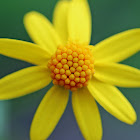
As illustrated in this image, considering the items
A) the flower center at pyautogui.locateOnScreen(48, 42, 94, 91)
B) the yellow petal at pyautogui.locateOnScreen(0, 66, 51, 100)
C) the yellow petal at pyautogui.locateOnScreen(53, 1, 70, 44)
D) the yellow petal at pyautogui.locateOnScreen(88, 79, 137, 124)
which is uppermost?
the yellow petal at pyautogui.locateOnScreen(53, 1, 70, 44)

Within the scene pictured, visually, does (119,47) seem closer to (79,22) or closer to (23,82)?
(79,22)

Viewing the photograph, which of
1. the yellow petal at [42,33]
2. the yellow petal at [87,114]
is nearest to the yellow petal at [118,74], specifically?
the yellow petal at [87,114]

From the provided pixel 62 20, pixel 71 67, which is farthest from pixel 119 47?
pixel 62 20

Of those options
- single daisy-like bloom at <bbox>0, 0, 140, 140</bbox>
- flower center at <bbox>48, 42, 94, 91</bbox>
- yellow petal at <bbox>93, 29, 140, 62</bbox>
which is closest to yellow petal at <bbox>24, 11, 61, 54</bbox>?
single daisy-like bloom at <bbox>0, 0, 140, 140</bbox>

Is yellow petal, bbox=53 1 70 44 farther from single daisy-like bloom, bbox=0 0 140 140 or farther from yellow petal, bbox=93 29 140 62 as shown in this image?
yellow petal, bbox=93 29 140 62

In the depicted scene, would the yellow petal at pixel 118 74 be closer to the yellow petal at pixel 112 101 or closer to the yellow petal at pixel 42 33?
the yellow petal at pixel 112 101

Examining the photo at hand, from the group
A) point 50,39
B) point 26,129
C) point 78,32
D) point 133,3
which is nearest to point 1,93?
point 50,39

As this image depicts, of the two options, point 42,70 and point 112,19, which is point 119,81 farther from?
point 112,19
